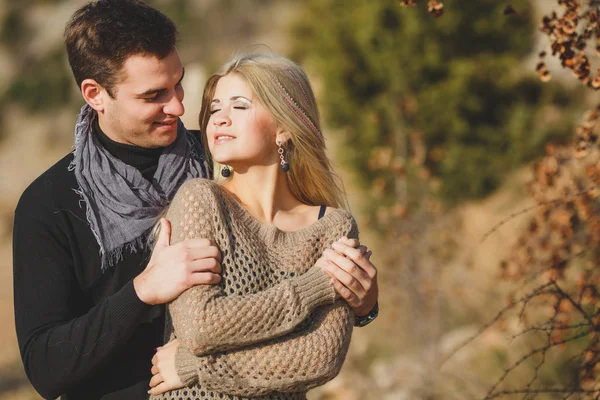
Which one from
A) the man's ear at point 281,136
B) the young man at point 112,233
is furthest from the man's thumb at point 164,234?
the man's ear at point 281,136

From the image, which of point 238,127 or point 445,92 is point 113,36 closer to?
point 238,127

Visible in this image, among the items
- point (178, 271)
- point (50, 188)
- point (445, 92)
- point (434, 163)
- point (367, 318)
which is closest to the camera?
point (178, 271)

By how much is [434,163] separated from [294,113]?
24.6 feet

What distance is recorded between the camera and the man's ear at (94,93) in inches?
122

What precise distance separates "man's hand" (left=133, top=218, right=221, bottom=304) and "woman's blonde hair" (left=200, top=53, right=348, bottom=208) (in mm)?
577

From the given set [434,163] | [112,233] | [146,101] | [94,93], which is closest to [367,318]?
[112,233]

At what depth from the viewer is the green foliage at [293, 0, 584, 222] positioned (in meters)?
10.1

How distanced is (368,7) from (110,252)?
802 cm

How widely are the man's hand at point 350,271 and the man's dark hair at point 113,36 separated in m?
0.95

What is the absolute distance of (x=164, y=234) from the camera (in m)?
2.74

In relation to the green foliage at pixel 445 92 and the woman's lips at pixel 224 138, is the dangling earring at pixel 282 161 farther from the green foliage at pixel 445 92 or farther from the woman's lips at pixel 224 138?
the green foliage at pixel 445 92

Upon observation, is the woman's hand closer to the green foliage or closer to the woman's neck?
the woman's neck

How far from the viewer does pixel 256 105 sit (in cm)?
292

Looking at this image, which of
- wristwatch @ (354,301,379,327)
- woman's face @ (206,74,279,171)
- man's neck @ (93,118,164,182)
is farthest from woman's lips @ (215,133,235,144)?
wristwatch @ (354,301,379,327)
